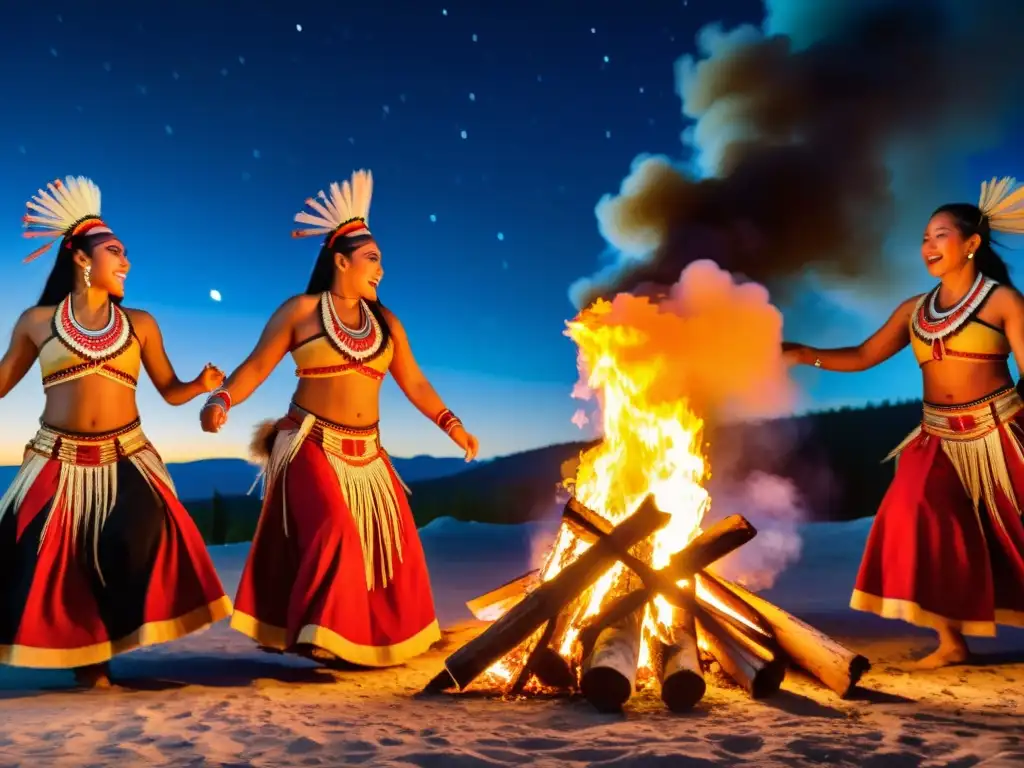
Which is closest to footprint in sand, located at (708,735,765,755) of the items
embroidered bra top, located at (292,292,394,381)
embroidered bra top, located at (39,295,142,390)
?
embroidered bra top, located at (292,292,394,381)

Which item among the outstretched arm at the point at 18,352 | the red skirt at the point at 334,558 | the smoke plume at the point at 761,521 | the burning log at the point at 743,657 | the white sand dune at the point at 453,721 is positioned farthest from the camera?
the smoke plume at the point at 761,521

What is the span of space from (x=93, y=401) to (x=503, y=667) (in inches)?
83.2

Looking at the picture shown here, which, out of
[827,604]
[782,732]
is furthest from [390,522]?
[827,604]

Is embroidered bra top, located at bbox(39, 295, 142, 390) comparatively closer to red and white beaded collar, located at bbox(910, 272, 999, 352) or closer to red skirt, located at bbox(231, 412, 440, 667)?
red skirt, located at bbox(231, 412, 440, 667)

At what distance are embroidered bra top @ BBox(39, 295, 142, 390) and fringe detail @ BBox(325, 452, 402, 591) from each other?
976 mm

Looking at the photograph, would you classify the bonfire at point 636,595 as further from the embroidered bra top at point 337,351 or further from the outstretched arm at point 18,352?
the outstretched arm at point 18,352

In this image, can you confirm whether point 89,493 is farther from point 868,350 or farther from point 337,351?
point 868,350

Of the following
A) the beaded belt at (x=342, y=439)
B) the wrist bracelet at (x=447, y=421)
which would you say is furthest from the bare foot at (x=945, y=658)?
the beaded belt at (x=342, y=439)

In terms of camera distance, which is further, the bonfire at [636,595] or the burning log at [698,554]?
the burning log at [698,554]

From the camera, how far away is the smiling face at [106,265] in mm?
4621

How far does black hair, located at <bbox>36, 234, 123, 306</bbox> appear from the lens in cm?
465

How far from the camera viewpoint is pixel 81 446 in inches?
174

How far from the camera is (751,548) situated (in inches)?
422

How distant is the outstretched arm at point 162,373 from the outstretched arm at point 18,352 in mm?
439
